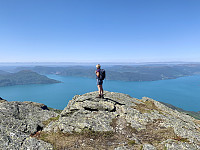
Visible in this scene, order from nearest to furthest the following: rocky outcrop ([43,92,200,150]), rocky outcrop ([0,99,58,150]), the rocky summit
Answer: rocky outcrop ([0,99,58,150]) → the rocky summit → rocky outcrop ([43,92,200,150])

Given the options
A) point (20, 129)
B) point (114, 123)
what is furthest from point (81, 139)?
point (20, 129)

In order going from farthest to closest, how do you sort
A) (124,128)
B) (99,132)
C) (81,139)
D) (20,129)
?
(124,128)
(20,129)
(99,132)
(81,139)

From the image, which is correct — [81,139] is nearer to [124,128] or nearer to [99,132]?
[99,132]

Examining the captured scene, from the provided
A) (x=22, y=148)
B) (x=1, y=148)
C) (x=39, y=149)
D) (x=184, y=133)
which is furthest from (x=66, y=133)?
(x=184, y=133)

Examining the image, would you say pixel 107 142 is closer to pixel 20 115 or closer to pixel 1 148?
pixel 1 148

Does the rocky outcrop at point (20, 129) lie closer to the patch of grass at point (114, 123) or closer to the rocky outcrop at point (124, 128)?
the rocky outcrop at point (124, 128)

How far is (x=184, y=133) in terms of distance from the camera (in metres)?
12.0

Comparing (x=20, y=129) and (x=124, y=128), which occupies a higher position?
(x=20, y=129)

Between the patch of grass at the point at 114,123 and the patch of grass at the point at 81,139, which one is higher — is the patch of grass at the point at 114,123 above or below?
above

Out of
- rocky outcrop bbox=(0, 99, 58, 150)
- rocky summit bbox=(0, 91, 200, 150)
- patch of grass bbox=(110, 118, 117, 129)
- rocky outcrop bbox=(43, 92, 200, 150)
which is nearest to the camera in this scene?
rocky outcrop bbox=(0, 99, 58, 150)

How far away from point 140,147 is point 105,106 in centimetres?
799

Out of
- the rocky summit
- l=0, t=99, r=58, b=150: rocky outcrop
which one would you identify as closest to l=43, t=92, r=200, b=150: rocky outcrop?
the rocky summit

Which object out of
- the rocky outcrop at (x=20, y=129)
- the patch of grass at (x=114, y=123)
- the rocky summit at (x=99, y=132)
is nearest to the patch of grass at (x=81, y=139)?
the rocky summit at (x=99, y=132)

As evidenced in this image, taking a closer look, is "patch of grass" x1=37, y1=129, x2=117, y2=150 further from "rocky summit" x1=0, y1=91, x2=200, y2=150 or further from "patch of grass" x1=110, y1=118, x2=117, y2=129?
"patch of grass" x1=110, y1=118, x2=117, y2=129
